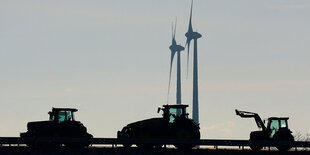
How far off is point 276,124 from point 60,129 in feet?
43.2

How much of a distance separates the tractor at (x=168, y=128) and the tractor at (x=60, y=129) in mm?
2856

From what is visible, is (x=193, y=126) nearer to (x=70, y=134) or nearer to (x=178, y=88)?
(x=70, y=134)

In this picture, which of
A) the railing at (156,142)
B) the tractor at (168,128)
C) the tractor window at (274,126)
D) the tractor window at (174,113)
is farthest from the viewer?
the tractor window at (274,126)

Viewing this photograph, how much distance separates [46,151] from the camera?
1795 inches

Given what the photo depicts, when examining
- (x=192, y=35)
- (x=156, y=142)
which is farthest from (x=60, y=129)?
(x=192, y=35)

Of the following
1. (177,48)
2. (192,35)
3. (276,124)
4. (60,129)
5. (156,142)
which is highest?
(192,35)

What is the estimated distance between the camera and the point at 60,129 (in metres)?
47.6

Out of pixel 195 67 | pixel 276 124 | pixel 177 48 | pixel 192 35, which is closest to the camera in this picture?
pixel 276 124

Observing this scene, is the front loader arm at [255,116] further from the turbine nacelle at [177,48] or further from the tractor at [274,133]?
the turbine nacelle at [177,48]

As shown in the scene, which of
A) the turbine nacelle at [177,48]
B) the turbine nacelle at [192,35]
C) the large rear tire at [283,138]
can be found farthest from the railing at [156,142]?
the turbine nacelle at [192,35]

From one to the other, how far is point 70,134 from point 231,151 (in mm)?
9707

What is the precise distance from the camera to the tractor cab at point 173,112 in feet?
154

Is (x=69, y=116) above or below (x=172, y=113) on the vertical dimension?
below

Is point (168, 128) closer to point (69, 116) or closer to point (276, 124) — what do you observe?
point (69, 116)
